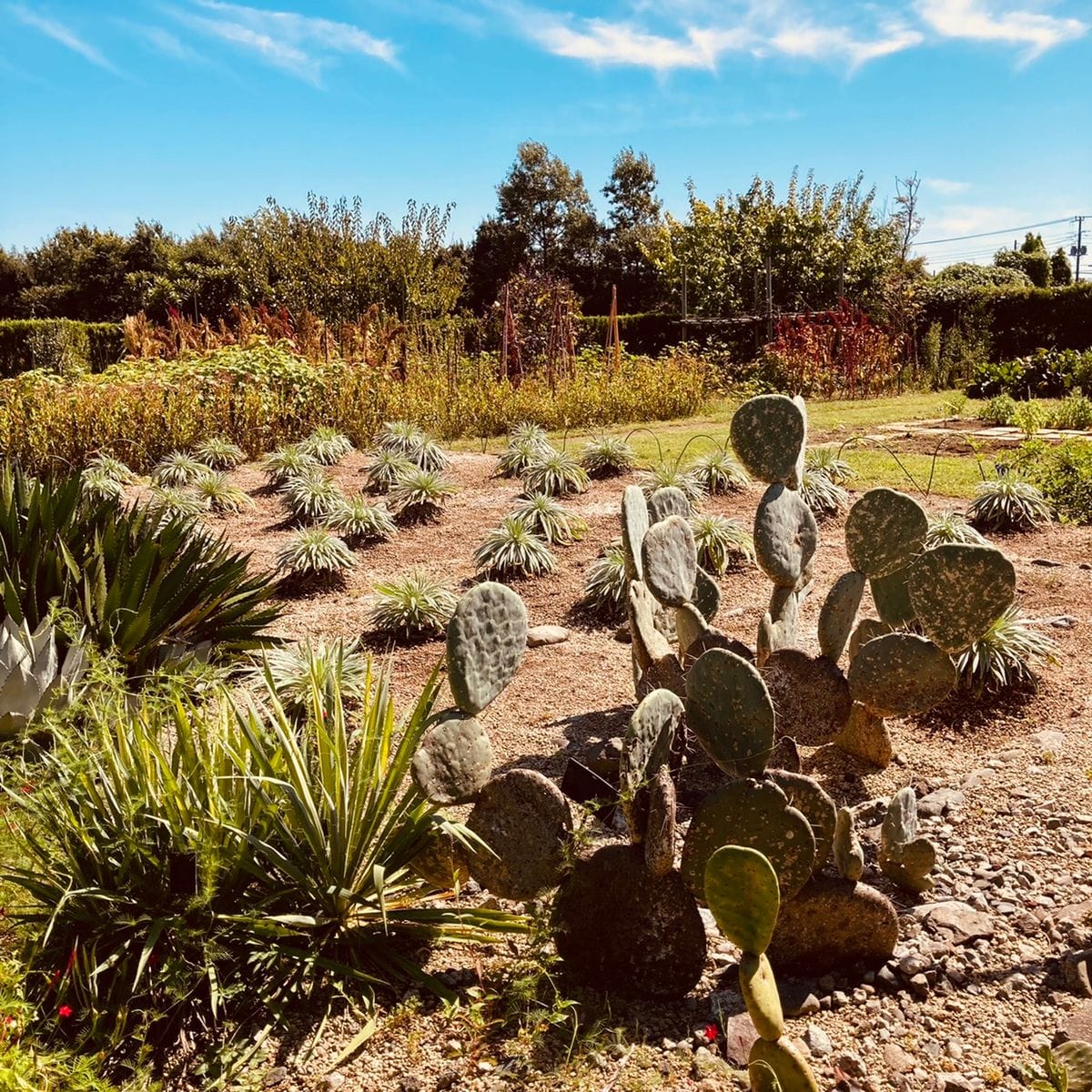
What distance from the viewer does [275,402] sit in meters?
10.3

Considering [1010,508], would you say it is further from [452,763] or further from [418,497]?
[452,763]

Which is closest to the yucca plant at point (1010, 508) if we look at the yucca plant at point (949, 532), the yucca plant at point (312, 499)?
the yucca plant at point (949, 532)

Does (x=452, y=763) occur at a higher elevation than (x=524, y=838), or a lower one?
higher

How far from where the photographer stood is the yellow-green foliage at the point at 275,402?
30.6 feet

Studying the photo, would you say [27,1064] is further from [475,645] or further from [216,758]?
[475,645]

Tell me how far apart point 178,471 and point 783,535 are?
633 cm

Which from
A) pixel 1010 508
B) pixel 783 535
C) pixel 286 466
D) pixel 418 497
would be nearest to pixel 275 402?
pixel 286 466

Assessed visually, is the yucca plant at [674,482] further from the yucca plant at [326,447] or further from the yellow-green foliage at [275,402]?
the yellow-green foliage at [275,402]

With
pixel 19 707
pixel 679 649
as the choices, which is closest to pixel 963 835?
pixel 679 649

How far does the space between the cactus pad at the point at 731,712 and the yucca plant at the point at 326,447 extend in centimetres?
703

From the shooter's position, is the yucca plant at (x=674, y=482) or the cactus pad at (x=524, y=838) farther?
the yucca plant at (x=674, y=482)

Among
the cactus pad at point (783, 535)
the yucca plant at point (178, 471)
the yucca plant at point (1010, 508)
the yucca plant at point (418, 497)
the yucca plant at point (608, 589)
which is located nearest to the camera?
the cactus pad at point (783, 535)

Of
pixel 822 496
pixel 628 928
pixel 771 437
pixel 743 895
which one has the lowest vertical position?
pixel 628 928

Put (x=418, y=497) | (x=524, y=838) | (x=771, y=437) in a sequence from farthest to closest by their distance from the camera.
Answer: (x=418, y=497)
(x=771, y=437)
(x=524, y=838)
